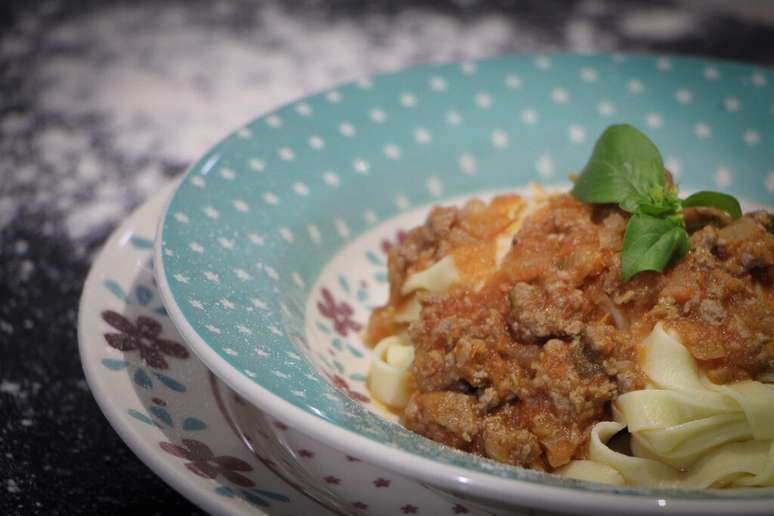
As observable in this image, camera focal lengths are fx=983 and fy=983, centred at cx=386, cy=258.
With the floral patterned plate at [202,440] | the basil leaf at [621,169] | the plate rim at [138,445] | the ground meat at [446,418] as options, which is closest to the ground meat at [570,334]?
the ground meat at [446,418]

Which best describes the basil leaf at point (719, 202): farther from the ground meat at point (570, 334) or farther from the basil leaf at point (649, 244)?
the basil leaf at point (649, 244)

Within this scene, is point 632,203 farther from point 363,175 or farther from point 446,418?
point 363,175

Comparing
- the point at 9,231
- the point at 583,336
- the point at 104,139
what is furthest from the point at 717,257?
the point at 104,139

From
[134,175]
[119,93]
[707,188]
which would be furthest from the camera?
[119,93]

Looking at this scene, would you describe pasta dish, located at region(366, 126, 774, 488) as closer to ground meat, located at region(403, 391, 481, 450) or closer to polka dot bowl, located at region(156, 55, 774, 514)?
ground meat, located at region(403, 391, 481, 450)

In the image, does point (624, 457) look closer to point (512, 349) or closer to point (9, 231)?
point (512, 349)

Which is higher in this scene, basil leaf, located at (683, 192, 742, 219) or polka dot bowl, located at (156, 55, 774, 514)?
basil leaf, located at (683, 192, 742, 219)

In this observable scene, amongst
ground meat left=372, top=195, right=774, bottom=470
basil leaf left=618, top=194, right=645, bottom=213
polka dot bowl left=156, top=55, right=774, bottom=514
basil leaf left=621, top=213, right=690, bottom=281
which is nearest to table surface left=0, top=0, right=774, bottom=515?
polka dot bowl left=156, top=55, right=774, bottom=514
